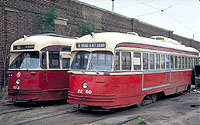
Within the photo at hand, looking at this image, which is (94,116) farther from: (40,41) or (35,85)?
(40,41)

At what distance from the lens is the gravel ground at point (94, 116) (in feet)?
26.0

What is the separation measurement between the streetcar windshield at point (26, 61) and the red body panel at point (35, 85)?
0.95ft

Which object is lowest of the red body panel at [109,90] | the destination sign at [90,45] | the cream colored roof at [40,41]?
the red body panel at [109,90]

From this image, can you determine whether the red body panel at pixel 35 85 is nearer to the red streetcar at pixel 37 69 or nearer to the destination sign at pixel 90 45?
the red streetcar at pixel 37 69

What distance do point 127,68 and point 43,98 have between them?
3.74 metres

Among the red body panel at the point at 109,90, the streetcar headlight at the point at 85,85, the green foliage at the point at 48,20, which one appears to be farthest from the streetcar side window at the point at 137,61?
the green foliage at the point at 48,20

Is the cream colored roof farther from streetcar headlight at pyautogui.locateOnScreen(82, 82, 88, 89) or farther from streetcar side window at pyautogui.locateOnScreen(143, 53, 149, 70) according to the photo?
streetcar side window at pyautogui.locateOnScreen(143, 53, 149, 70)

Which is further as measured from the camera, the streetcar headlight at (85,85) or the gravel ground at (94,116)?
the streetcar headlight at (85,85)

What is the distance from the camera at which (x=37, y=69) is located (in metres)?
10.5

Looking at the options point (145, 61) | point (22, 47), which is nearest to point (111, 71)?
point (145, 61)

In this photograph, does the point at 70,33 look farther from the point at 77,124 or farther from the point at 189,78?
the point at 77,124

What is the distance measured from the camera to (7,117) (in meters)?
8.66

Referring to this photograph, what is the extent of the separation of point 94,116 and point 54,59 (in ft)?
11.3

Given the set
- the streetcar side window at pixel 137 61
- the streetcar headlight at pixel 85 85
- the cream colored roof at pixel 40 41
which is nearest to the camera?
the streetcar headlight at pixel 85 85
